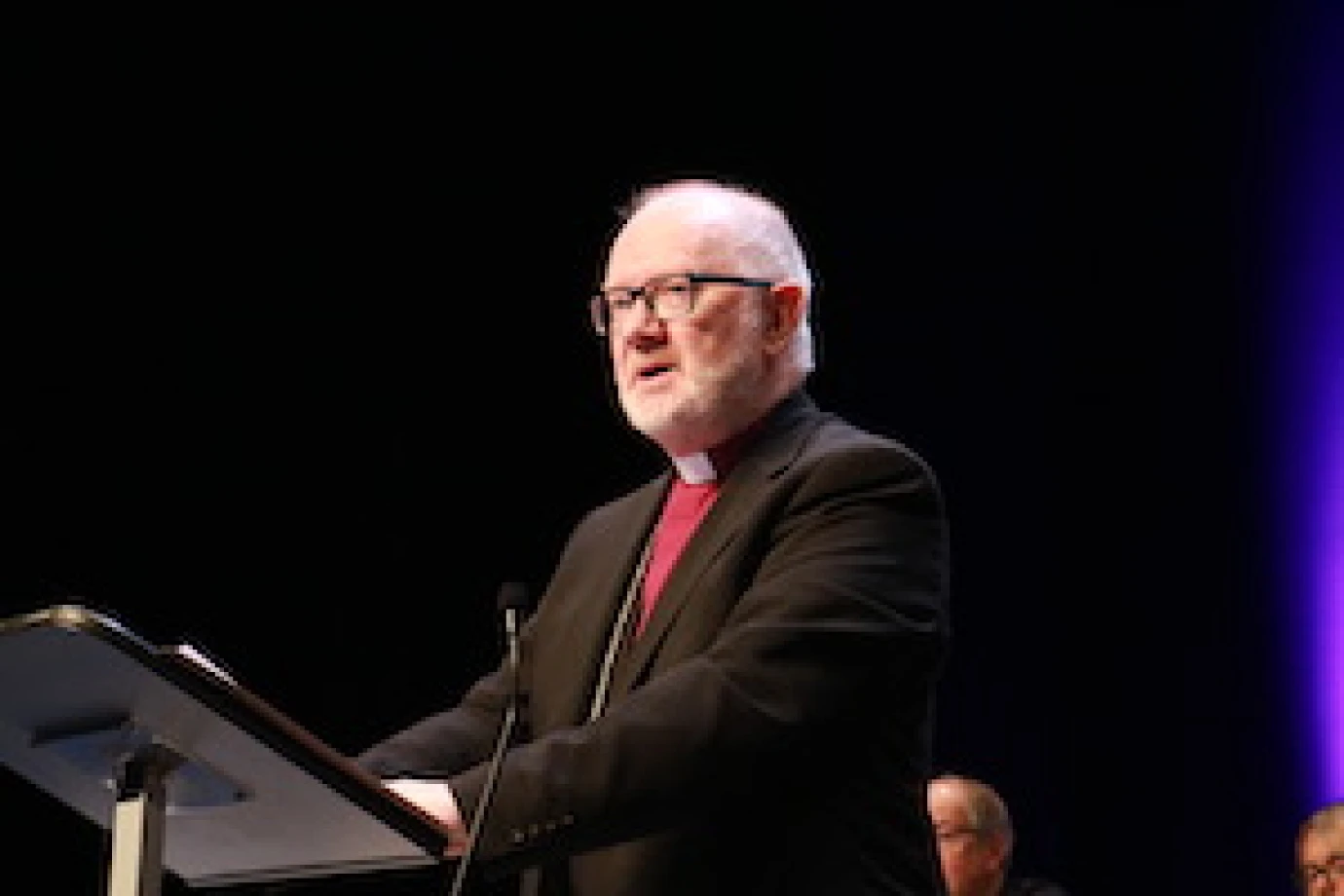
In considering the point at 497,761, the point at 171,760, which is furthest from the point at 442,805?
the point at 171,760

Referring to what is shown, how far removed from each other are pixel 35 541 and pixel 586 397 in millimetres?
1761

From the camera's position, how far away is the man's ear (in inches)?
117

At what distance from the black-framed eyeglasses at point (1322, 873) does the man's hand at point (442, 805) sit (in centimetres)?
376

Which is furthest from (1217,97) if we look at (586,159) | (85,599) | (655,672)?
(655,672)

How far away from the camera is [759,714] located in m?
2.39

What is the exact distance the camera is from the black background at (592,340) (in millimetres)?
5625

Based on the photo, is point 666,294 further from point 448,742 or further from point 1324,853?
point 1324,853

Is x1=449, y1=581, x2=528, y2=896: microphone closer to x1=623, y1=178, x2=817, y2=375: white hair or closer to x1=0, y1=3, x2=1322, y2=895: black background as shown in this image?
x1=623, y1=178, x2=817, y2=375: white hair

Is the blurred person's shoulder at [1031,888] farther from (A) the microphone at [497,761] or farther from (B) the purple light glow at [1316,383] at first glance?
(A) the microphone at [497,761]

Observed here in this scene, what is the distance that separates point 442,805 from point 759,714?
1.20ft

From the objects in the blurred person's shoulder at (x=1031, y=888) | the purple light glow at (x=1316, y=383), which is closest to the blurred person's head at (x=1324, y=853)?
the blurred person's shoulder at (x=1031, y=888)

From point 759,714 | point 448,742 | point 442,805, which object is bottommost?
point 448,742

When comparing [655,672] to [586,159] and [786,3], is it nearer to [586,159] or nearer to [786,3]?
[586,159]

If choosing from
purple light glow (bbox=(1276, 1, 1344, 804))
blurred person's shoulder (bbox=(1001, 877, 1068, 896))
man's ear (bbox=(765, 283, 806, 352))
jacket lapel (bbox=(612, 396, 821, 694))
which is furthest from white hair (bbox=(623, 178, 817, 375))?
purple light glow (bbox=(1276, 1, 1344, 804))
